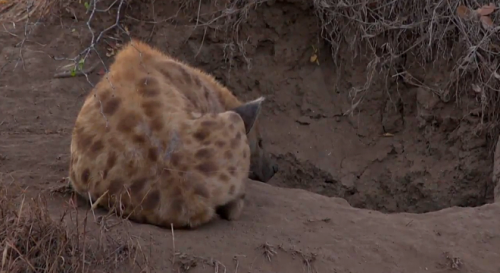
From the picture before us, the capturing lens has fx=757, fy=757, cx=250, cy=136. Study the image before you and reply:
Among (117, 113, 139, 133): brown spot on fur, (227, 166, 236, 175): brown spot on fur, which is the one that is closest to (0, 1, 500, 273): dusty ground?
(227, 166, 236, 175): brown spot on fur

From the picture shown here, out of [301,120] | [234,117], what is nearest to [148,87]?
[234,117]

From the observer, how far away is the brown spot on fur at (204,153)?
3.65 meters

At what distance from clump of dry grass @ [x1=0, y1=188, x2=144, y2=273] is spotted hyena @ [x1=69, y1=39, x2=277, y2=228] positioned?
369 millimetres

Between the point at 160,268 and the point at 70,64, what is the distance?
277 cm

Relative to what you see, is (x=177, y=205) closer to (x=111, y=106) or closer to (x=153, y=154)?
(x=153, y=154)

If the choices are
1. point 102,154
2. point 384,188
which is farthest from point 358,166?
point 102,154

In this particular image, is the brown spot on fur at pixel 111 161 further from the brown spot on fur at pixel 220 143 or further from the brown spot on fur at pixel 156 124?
the brown spot on fur at pixel 220 143

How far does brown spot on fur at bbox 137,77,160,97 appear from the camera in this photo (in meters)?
3.81

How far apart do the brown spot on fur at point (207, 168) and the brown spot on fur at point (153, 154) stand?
204mm

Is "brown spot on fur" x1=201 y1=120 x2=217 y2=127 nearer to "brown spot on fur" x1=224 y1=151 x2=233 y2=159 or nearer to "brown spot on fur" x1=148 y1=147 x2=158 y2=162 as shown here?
"brown spot on fur" x1=224 y1=151 x2=233 y2=159

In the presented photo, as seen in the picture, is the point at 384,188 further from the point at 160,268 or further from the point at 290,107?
the point at 160,268

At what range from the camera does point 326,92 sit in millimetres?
5996

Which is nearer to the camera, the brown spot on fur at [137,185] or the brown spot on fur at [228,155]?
the brown spot on fur at [137,185]

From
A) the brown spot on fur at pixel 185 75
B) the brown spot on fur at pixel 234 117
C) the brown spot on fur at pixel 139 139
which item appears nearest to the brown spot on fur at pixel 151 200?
the brown spot on fur at pixel 139 139
